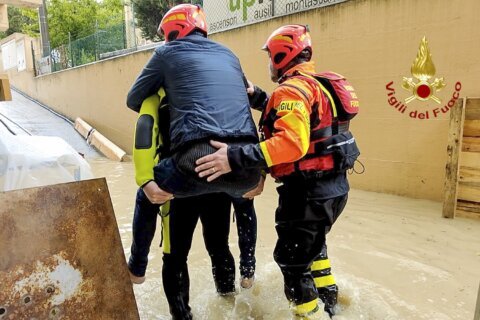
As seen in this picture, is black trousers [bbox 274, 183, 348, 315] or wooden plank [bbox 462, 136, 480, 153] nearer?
black trousers [bbox 274, 183, 348, 315]

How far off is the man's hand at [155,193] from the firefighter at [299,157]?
0.25m

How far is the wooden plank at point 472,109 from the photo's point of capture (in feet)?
13.4

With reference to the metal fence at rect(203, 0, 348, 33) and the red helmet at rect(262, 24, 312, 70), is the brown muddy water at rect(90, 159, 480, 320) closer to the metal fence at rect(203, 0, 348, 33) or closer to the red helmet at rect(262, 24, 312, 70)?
the red helmet at rect(262, 24, 312, 70)

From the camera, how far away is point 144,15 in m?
14.7

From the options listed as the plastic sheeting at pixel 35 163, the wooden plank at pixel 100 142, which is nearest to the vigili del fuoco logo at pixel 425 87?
the plastic sheeting at pixel 35 163

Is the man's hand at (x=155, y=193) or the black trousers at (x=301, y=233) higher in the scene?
the man's hand at (x=155, y=193)

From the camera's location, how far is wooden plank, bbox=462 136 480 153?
4.06 metres

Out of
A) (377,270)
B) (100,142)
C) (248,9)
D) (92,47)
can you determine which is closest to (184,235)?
(377,270)

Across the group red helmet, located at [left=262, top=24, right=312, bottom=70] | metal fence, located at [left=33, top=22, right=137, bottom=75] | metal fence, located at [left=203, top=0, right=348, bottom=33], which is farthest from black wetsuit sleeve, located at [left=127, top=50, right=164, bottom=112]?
metal fence, located at [left=33, top=22, right=137, bottom=75]

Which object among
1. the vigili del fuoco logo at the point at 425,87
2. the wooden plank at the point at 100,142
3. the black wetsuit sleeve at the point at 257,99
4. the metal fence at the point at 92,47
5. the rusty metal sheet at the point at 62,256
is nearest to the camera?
the rusty metal sheet at the point at 62,256

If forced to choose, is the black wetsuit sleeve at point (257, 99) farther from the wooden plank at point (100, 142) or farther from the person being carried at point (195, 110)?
the wooden plank at point (100, 142)

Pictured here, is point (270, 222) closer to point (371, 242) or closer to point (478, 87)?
point (371, 242)

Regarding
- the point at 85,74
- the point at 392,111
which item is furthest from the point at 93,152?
the point at 392,111

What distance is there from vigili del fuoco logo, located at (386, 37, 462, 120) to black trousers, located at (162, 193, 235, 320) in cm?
334
